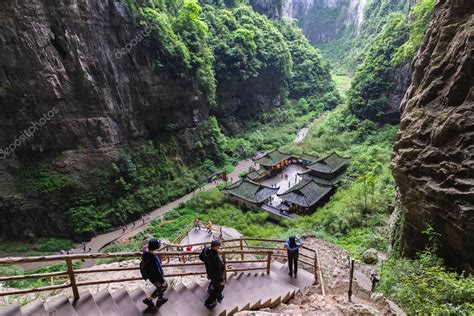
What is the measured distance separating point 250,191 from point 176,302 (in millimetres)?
20428

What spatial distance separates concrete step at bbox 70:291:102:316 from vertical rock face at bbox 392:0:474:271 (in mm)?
6781

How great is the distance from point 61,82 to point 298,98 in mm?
40603

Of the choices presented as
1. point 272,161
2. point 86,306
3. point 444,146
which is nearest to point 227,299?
point 86,306

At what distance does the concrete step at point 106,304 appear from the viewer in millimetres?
4297

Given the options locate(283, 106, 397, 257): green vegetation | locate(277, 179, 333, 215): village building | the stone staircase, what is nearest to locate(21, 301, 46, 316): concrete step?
the stone staircase

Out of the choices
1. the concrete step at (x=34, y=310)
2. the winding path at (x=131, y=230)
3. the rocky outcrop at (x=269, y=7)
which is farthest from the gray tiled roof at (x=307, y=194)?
the rocky outcrop at (x=269, y=7)

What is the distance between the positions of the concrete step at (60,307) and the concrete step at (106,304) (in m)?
0.35

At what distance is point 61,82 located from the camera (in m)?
21.7

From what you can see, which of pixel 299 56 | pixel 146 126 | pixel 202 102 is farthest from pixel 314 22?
pixel 146 126

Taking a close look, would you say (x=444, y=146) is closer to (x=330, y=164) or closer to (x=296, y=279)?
(x=296, y=279)

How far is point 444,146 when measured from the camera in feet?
23.0

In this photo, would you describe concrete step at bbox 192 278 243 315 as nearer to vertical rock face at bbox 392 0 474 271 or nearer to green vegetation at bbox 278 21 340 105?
vertical rock face at bbox 392 0 474 271

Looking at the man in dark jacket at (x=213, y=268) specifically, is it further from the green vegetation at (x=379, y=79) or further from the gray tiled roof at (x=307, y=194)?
the green vegetation at (x=379, y=79)

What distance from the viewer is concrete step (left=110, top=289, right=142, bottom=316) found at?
4.45 meters
